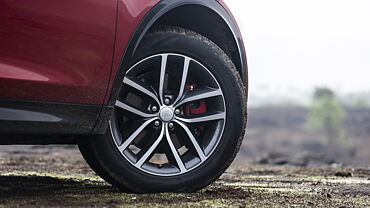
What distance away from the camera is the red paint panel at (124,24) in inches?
139

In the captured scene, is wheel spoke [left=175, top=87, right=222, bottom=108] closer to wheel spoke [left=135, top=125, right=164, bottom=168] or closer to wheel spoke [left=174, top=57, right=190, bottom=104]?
wheel spoke [left=174, top=57, right=190, bottom=104]

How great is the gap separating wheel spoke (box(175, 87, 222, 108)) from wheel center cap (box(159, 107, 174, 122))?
8cm

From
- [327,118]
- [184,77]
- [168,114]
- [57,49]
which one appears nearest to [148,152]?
[168,114]

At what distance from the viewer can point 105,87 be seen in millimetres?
3551

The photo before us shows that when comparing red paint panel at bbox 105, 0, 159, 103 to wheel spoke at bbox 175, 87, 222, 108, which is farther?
wheel spoke at bbox 175, 87, 222, 108

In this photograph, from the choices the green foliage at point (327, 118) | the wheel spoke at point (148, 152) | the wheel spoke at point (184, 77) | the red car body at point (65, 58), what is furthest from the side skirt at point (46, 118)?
the green foliage at point (327, 118)

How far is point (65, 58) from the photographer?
3410mm

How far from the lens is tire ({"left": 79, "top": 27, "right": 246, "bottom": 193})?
146 inches

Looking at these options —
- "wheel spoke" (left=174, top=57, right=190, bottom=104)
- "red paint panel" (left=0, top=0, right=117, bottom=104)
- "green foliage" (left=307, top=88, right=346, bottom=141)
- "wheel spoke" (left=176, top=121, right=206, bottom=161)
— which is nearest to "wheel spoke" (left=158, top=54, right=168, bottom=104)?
"wheel spoke" (left=174, top=57, right=190, bottom=104)

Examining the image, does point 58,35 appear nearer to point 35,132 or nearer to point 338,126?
point 35,132

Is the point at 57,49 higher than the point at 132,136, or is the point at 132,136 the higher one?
the point at 57,49

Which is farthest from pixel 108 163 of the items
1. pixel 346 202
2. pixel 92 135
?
pixel 346 202

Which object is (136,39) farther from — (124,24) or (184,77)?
(184,77)

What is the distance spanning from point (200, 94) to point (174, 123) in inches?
9.3
